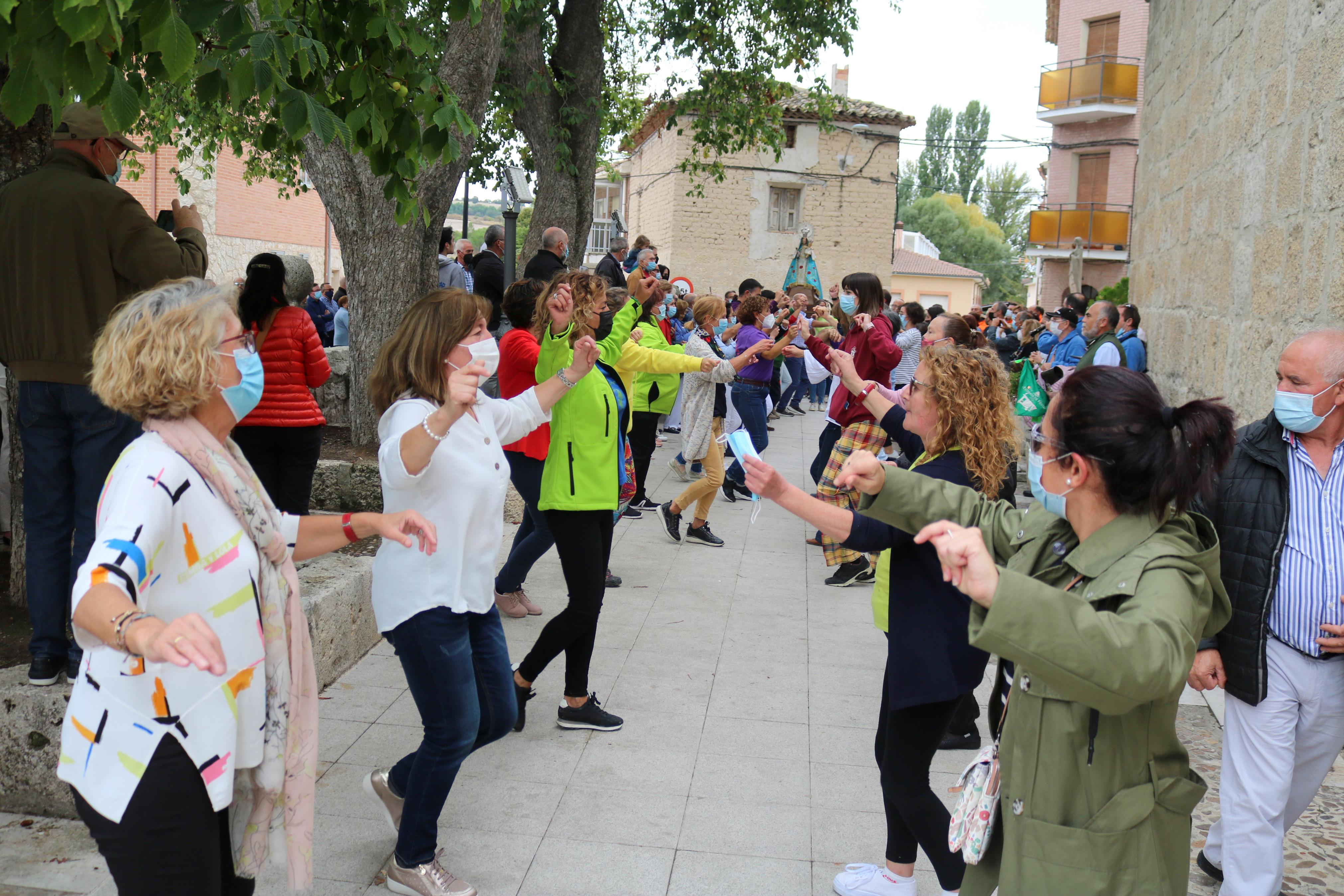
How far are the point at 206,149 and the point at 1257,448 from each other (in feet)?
44.2

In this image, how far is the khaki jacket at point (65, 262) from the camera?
3.71 metres

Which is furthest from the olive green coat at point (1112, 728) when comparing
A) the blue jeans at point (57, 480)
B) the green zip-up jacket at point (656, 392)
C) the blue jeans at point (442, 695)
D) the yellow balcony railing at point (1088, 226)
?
the yellow balcony railing at point (1088, 226)

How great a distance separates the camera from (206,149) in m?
13.5

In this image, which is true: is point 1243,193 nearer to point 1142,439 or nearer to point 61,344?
point 1142,439

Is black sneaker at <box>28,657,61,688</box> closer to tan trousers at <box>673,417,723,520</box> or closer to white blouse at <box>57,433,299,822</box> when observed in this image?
white blouse at <box>57,433,299,822</box>

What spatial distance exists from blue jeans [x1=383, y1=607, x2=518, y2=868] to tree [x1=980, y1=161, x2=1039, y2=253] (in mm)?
90604

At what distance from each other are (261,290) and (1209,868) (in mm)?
5028

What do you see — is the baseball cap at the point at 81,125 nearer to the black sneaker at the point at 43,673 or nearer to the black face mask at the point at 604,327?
the black sneaker at the point at 43,673

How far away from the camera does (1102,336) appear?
27.5ft

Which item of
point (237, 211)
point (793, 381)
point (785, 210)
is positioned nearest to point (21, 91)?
point (793, 381)

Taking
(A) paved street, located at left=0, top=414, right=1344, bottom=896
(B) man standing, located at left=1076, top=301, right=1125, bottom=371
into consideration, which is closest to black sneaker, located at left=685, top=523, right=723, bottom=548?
(A) paved street, located at left=0, top=414, right=1344, bottom=896

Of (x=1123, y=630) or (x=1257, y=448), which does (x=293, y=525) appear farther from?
(x=1257, y=448)

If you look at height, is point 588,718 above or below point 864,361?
below

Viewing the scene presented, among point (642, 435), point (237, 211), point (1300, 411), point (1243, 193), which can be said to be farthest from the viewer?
point (237, 211)
